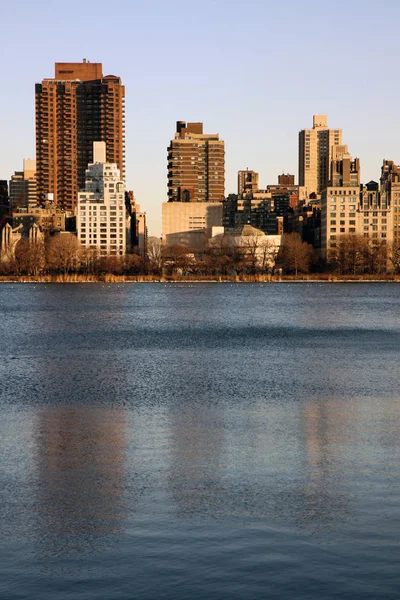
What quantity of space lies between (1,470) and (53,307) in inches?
3468

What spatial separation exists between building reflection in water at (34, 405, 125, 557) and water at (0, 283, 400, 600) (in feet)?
0.17

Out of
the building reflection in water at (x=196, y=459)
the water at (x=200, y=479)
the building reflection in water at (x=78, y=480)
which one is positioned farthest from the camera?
the building reflection in water at (x=196, y=459)

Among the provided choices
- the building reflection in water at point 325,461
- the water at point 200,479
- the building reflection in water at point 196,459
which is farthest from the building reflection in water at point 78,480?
the building reflection in water at point 325,461

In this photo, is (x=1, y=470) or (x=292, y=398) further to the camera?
(x=292, y=398)

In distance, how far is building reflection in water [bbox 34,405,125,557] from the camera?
1763cm

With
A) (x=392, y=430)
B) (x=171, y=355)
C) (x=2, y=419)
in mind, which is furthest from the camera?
(x=171, y=355)

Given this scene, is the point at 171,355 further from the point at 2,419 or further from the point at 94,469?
the point at 94,469

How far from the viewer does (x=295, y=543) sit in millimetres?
17047

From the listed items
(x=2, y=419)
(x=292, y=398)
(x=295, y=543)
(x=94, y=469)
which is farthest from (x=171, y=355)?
(x=295, y=543)

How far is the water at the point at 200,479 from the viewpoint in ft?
51.5

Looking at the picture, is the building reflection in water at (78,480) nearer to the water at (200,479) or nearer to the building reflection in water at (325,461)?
the water at (200,479)

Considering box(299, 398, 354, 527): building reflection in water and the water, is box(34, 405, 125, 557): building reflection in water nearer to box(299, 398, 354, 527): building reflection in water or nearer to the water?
the water

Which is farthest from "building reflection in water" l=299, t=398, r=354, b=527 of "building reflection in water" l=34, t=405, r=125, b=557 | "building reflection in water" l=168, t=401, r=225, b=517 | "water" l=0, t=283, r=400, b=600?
"building reflection in water" l=34, t=405, r=125, b=557

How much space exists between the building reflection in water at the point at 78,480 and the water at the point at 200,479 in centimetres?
5
